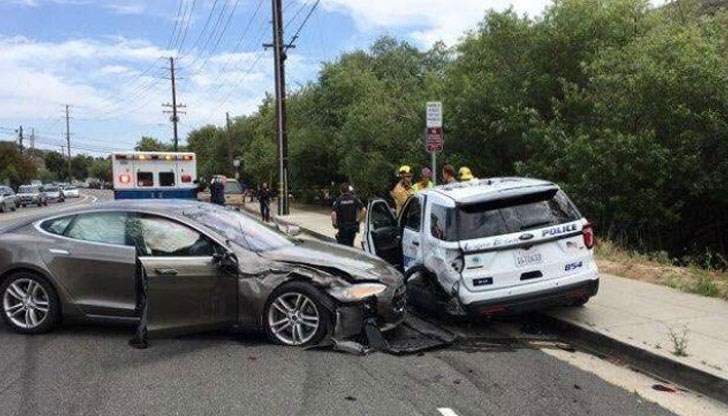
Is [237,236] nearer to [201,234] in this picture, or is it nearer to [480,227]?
[201,234]

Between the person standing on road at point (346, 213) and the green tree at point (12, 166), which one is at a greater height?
the green tree at point (12, 166)

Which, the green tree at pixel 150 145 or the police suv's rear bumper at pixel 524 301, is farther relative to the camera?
the green tree at pixel 150 145

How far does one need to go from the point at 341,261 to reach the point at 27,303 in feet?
10.8

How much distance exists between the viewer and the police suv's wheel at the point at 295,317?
6.89m

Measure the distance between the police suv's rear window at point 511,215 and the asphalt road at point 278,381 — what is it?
1177 millimetres

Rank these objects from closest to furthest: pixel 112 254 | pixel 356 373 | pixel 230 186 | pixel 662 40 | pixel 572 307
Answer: pixel 356 373 < pixel 112 254 < pixel 572 307 < pixel 662 40 < pixel 230 186

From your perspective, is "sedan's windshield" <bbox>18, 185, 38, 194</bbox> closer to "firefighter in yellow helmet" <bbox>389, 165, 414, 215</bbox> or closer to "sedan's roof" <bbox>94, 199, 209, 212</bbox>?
"firefighter in yellow helmet" <bbox>389, 165, 414, 215</bbox>

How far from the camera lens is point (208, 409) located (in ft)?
17.1

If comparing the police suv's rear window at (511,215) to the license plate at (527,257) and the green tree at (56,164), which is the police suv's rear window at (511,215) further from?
the green tree at (56,164)

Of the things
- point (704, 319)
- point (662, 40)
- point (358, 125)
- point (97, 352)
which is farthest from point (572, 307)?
point (358, 125)

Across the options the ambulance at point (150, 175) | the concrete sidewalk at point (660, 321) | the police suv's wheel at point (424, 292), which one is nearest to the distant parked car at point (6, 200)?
the ambulance at point (150, 175)

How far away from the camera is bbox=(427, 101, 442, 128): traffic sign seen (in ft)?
41.2

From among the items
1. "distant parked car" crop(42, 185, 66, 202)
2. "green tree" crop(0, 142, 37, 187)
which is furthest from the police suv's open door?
"green tree" crop(0, 142, 37, 187)

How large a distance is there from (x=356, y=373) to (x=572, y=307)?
331 cm
